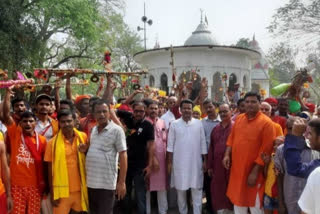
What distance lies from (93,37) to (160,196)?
56.0ft

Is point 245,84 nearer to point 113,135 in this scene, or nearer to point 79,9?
point 79,9

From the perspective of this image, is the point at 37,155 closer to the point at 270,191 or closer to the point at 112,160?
the point at 112,160

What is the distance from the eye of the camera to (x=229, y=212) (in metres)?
5.14

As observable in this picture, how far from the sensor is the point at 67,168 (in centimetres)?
378

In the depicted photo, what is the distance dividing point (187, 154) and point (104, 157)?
6.16ft

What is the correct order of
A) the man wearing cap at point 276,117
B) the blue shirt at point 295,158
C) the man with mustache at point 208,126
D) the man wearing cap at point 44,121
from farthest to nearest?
the man with mustache at point 208,126, the man wearing cap at point 276,117, the man wearing cap at point 44,121, the blue shirt at point 295,158

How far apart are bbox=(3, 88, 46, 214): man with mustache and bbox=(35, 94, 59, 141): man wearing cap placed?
434mm

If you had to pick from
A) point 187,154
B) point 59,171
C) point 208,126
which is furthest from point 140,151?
point 59,171

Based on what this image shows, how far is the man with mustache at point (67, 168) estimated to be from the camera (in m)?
3.71

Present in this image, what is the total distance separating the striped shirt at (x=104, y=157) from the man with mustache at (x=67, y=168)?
0.37 feet

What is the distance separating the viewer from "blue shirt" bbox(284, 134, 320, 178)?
2.74 metres

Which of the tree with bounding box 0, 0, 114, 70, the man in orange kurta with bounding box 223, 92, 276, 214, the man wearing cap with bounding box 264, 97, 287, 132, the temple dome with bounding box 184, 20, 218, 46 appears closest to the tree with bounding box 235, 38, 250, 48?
the temple dome with bounding box 184, 20, 218, 46

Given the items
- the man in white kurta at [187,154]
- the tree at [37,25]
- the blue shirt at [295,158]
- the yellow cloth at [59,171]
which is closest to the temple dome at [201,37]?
the tree at [37,25]

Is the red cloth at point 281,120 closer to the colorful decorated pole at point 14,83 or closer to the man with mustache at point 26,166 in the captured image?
the man with mustache at point 26,166
